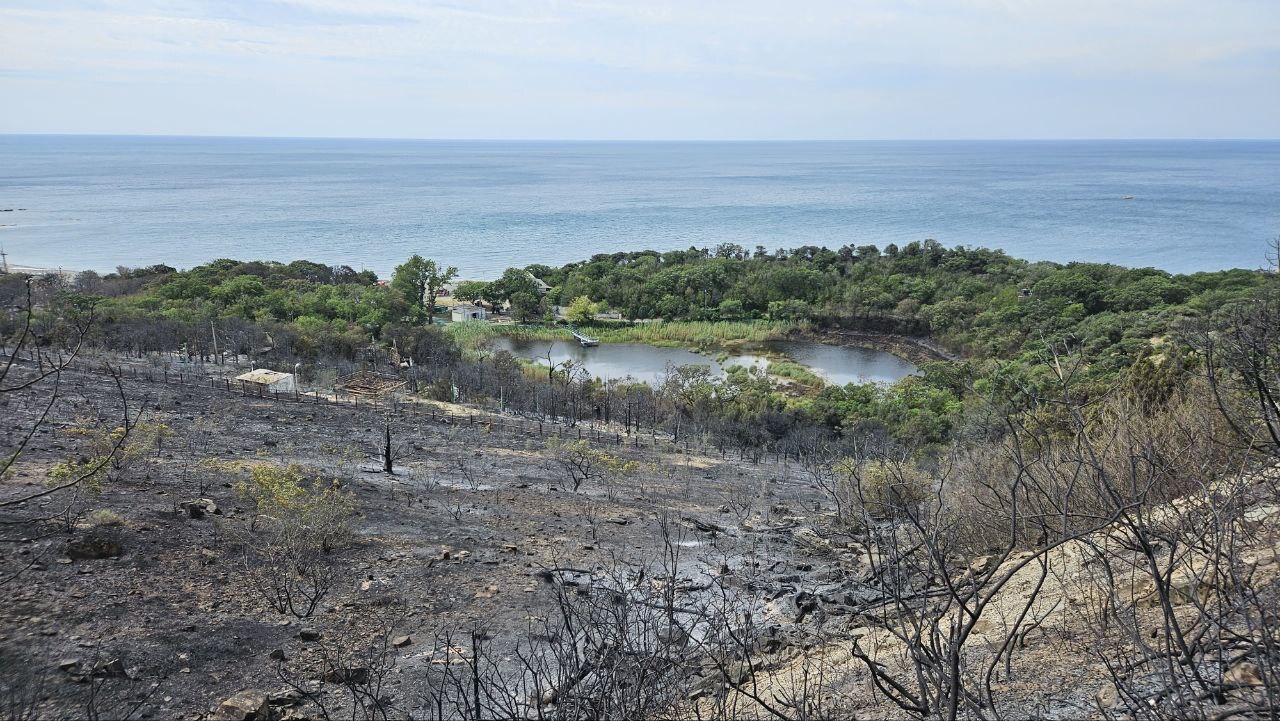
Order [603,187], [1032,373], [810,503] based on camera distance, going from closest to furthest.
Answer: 1. [810,503]
2. [1032,373]
3. [603,187]

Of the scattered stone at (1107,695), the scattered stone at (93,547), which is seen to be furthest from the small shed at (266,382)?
the scattered stone at (1107,695)

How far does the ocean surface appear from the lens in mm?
58312

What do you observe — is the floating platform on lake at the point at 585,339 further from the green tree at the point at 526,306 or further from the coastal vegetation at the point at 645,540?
the coastal vegetation at the point at 645,540

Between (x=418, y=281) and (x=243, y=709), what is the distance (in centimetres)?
3614

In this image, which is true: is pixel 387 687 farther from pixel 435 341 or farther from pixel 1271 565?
pixel 435 341

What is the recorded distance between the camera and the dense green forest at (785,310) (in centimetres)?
2280

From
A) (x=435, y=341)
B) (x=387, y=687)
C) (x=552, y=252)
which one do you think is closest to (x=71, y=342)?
(x=435, y=341)

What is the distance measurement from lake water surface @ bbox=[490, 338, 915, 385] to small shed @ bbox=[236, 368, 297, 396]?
38.8 ft

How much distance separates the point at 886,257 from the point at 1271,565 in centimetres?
4537

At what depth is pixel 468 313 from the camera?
4147 cm

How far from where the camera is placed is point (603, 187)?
118750mm

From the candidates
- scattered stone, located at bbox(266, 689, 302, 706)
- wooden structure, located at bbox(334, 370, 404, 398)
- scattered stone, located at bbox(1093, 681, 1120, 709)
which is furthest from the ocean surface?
scattered stone, located at bbox(1093, 681, 1120, 709)

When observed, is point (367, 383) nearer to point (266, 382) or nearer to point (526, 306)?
point (266, 382)

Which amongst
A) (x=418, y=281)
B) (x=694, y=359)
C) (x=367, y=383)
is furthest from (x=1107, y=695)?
(x=418, y=281)
